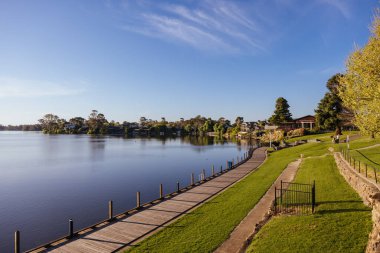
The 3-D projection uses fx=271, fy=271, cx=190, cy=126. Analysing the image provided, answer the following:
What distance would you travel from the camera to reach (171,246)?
14797 mm

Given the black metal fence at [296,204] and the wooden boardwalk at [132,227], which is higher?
the black metal fence at [296,204]

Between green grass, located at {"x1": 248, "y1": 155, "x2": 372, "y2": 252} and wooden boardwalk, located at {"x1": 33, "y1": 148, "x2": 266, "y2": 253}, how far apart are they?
24.9 ft

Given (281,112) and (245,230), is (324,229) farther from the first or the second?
(281,112)

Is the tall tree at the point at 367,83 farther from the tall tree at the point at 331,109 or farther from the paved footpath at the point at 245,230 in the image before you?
the tall tree at the point at 331,109

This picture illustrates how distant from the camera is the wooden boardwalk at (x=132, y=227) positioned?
15.8m

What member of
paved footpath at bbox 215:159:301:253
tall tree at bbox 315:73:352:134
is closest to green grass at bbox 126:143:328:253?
paved footpath at bbox 215:159:301:253

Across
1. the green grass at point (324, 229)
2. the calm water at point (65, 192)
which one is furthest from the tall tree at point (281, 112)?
the green grass at point (324, 229)

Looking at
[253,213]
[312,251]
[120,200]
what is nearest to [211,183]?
[120,200]

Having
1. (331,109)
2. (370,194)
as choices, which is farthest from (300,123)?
(370,194)

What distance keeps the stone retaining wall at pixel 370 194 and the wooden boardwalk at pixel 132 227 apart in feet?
39.1

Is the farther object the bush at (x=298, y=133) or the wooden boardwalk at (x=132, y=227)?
the bush at (x=298, y=133)

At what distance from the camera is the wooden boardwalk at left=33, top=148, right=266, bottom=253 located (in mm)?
15787

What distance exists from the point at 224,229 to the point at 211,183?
1654cm

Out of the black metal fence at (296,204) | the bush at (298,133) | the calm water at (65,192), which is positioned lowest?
the calm water at (65,192)
